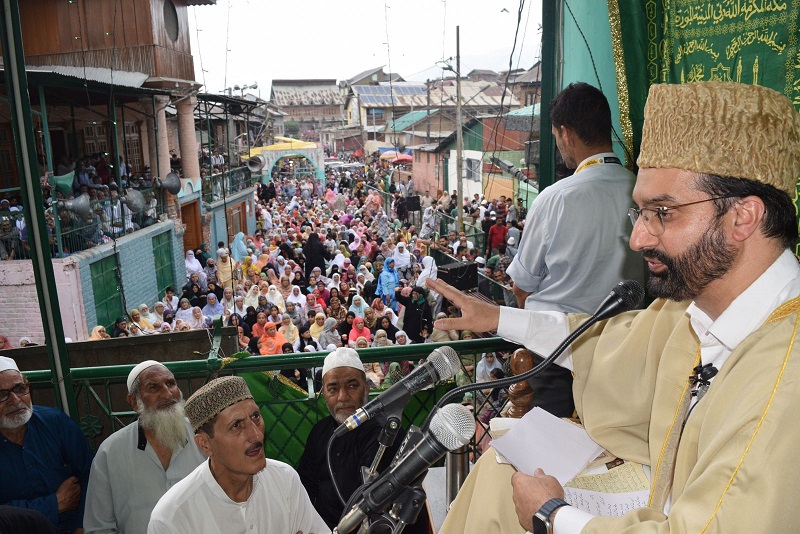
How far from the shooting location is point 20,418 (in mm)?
3365

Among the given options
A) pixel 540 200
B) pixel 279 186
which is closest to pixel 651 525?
pixel 540 200

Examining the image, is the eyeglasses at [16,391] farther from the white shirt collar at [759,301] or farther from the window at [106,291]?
the window at [106,291]

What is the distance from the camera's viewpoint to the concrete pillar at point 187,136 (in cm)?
2044

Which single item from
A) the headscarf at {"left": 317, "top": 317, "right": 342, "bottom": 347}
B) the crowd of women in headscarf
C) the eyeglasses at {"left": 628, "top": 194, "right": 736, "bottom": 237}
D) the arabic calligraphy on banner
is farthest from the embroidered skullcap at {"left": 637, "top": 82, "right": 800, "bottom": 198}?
the headscarf at {"left": 317, "top": 317, "right": 342, "bottom": 347}

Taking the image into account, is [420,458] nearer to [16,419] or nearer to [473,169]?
[16,419]

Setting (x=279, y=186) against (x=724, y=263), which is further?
(x=279, y=186)

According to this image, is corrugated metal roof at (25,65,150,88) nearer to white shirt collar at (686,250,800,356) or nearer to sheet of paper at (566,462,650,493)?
sheet of paper at (566,462,650,493)

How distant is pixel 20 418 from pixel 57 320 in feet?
1.64

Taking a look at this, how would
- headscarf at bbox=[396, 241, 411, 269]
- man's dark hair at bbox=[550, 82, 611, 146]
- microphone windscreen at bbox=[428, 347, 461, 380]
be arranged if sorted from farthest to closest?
1. headscarf at bbox=[396, 241, 411, 269]
2. man's dark hair at bbox=[550, 82, 611, 146]
3. microphone windscreen at bbox=[428, 347, 461, 380]

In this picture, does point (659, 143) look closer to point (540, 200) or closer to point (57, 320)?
point (540, 200)

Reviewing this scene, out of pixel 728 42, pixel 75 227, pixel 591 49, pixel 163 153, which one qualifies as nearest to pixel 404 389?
pixel 728 42

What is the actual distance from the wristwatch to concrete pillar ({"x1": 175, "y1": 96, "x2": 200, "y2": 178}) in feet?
67.0

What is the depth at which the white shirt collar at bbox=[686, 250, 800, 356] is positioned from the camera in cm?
156

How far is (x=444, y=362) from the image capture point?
1.76 meters
